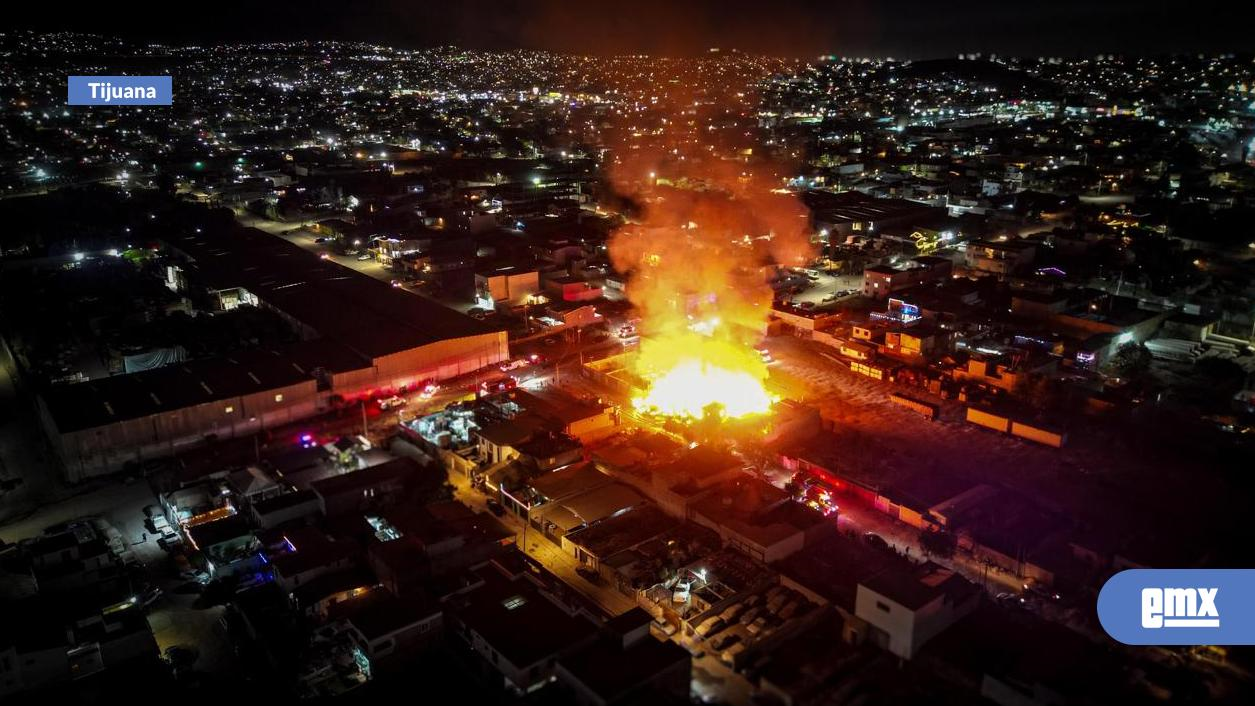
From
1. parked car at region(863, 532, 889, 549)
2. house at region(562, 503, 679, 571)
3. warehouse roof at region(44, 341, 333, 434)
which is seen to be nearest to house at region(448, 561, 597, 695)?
house at region(562, 503, 679, 571)

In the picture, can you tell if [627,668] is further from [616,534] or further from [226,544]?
Result: [226,544]

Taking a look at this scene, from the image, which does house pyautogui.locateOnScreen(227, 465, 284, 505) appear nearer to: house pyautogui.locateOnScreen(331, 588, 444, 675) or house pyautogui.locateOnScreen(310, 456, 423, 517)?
house pyautogui.locateOnScreen(310, 456, 423, 517)

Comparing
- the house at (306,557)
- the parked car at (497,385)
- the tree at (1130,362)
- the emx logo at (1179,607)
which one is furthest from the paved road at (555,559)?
the tree at (1130,362)

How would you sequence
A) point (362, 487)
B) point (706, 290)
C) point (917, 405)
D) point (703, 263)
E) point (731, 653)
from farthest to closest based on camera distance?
point (703, 263) < point (706, 290) < point (917, 405) < point (362, 487) < point (731, 653)

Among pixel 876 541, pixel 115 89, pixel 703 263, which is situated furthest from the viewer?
pixel 703 263

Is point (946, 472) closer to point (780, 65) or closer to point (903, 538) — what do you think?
point (903, 538)

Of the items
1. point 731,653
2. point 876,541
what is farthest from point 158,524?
point 876,541
